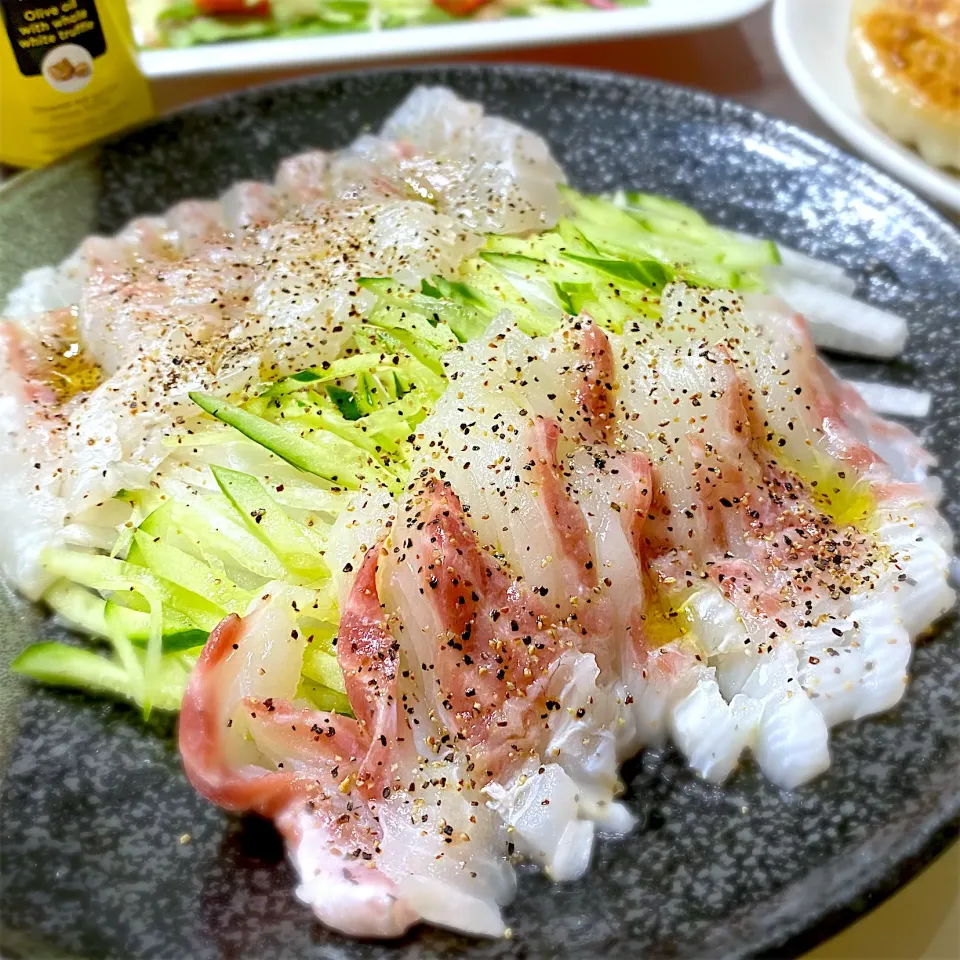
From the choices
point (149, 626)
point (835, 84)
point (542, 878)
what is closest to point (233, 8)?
point (835, 84)

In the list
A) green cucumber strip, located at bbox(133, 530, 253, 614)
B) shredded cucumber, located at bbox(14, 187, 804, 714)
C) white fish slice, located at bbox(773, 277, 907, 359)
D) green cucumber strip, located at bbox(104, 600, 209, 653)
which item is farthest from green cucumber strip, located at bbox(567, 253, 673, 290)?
green cucumber strip, located at bbox(104, 600, 209, 653)

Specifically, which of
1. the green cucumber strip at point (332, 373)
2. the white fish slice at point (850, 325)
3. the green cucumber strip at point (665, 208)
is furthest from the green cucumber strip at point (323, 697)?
the green cucumber strip at point (665, 208)

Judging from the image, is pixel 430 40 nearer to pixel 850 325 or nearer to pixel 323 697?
pixel 850 325

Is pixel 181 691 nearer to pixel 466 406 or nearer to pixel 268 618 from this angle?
pixel 268 618

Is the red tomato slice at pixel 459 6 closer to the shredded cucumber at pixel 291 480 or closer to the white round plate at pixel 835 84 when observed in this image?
the white round plate at pixel 835 84

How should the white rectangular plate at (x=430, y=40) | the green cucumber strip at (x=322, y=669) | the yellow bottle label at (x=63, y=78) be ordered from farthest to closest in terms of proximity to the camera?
the white rectangular plate at (x=430, y=40), the yellow bottle label at (x=63, y=78), the green cucumber strip at (x=322, y=669)

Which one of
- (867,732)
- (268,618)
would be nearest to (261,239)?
(268,618)

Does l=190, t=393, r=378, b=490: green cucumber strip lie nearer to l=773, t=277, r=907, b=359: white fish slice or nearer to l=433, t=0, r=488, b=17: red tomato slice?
l=773, t=277, r=907, b=359: white fish slice
